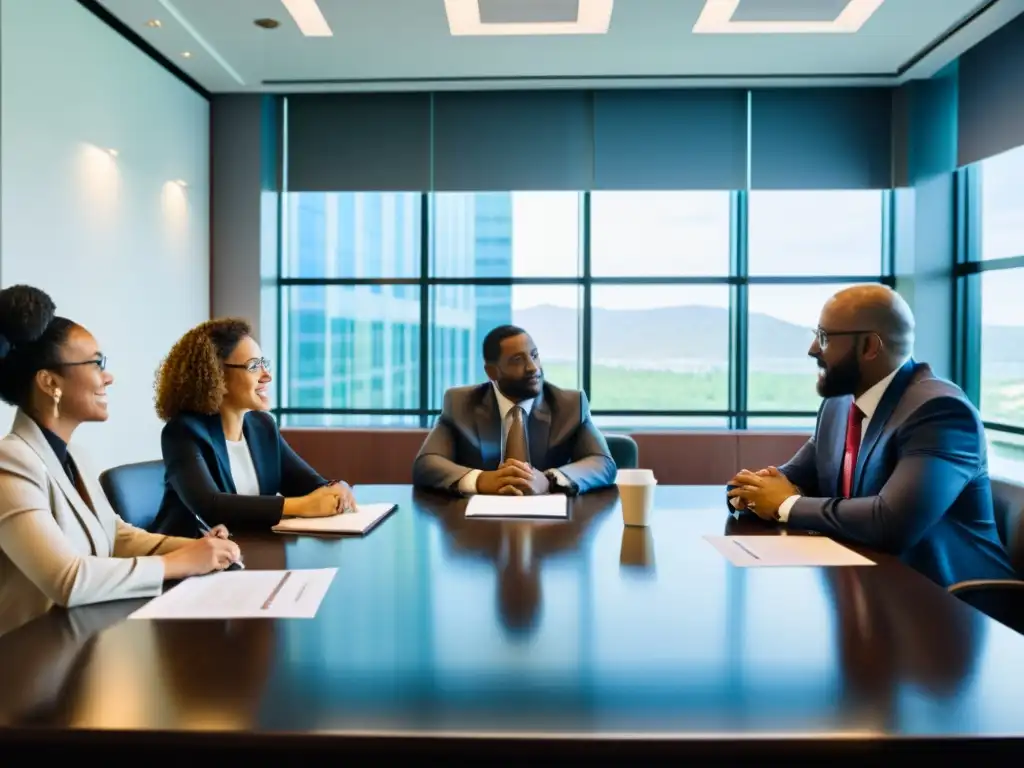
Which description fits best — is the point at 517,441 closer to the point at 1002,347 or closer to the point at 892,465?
the point at 892,465

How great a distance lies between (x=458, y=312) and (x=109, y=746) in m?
4.88

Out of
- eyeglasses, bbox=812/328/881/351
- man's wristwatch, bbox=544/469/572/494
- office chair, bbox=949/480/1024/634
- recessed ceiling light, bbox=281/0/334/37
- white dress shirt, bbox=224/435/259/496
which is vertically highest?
recessed ceiling light, bbox=281/0/334/37

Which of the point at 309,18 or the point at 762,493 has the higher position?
the point at 309,18

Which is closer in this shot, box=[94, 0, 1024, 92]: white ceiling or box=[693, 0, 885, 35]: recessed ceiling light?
box=[94, 0, 1024, 92]: white ceiling

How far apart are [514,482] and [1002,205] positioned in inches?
154

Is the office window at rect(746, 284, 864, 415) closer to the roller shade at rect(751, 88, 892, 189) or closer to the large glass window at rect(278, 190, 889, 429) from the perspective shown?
the large glass window at rect(278, 190, 889, 429)

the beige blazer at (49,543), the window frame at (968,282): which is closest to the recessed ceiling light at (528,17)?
the window frame at (968,282)

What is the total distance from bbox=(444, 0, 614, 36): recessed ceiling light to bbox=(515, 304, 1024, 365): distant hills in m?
1.87

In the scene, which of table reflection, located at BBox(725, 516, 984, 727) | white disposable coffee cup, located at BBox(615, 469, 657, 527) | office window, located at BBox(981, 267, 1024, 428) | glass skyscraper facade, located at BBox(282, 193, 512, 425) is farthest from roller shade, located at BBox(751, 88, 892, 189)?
table reflection, located at BBox(725, 516, 984, 727)

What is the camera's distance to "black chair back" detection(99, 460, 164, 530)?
7.46 feet

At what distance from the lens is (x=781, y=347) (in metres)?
5.61

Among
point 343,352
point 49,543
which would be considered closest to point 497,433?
point 49,543

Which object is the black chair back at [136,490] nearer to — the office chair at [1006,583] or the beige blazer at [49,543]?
the beige blazer at [49,543]

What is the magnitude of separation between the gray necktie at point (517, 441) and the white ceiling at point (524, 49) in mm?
→ 2325
